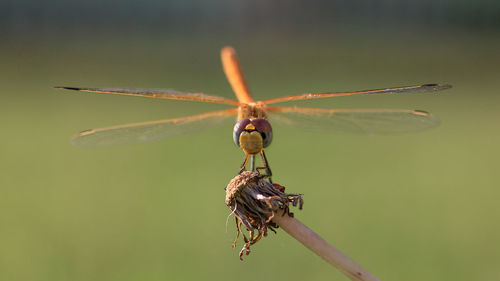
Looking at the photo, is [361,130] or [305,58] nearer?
[361,130]

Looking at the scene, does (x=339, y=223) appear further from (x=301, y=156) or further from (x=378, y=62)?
(x=378, y=62)

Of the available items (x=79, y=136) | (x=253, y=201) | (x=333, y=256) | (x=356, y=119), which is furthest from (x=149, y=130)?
(x=333, y=256)

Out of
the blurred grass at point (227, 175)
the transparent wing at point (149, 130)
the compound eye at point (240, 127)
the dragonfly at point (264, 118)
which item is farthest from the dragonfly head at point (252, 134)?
the blurred grass at point (227, 175)

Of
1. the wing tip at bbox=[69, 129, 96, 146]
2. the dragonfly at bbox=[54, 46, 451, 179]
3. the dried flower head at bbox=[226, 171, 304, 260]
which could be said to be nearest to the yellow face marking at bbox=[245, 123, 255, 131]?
the dragonfly at bbox=[54, 46, 451, 179]

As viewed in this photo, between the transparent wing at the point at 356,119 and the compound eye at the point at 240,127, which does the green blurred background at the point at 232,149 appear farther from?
the transparent wing at the point at 356,119

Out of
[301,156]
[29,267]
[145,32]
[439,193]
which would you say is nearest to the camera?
[29,267]

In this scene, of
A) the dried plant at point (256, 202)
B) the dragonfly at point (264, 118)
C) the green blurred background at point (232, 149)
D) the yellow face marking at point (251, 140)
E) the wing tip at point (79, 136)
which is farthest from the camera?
the green blurred background at point (232, 149)

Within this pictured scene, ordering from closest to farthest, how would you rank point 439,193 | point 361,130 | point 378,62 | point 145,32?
1. point 361,130
2. point 439,193
3. point 378,62
4. point 145,32

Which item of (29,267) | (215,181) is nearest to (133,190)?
(215,181)
